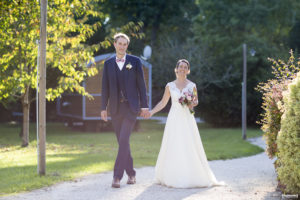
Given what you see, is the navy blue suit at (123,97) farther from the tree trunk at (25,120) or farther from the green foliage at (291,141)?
the tree trunk at (25,120)

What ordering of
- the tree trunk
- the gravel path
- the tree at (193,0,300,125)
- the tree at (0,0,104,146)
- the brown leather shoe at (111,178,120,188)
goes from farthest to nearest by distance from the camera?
the tree at (193,0,300,125) < the tree trunk < the tree at (0,0,104,146) < the brown leather shoe at (111,178,120,188) < the gravel path

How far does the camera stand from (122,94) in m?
6.95

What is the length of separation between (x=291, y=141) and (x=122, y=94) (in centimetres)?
266

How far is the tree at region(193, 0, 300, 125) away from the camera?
89.9ft

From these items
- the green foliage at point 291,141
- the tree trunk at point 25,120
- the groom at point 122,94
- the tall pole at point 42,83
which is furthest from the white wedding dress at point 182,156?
the tree trunk at point 25,120

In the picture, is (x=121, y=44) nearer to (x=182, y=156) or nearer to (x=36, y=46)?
(x=182, y=156)

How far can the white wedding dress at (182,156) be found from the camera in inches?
277

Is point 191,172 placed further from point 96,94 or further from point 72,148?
point 96,94

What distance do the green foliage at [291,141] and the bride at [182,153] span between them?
155 centimetres

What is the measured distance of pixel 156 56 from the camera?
27578mm

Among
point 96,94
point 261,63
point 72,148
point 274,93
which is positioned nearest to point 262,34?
point 261,63

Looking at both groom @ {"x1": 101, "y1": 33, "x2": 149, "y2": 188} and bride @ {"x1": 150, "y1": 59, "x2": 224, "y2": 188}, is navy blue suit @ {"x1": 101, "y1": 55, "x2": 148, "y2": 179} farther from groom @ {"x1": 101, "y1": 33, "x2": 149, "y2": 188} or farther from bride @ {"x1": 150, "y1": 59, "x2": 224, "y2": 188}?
bride @ {"x1": 150, "y1": 59, "x2": 224, "y2": 188}

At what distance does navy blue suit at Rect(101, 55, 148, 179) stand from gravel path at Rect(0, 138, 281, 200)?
465 millimetres

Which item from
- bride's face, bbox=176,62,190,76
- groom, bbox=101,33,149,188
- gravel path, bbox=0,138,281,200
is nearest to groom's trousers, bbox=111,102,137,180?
groom, bbox=101,33,149,188
